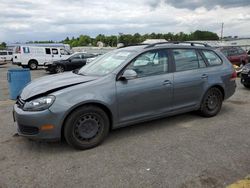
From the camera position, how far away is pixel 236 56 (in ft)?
57.4

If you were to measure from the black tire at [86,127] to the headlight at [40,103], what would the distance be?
37 centimetres

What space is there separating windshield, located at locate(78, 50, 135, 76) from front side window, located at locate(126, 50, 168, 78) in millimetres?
190

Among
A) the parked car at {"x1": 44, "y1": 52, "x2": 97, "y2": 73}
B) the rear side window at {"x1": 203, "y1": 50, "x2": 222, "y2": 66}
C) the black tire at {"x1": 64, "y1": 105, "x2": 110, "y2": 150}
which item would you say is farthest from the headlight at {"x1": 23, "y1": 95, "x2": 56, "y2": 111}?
the parked car at {"x1": 44, "y1": 52, "x2": 97, "y2": 73}

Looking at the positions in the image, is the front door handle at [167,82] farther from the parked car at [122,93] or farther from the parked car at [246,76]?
the parked car at [246,76]

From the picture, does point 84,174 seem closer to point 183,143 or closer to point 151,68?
point 183,143

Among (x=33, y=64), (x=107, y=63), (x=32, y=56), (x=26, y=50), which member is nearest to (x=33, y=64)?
(x=33, y=64)

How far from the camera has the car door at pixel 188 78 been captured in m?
5.00

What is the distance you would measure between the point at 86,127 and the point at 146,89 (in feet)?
4.07

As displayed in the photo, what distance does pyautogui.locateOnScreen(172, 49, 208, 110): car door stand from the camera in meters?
5.00

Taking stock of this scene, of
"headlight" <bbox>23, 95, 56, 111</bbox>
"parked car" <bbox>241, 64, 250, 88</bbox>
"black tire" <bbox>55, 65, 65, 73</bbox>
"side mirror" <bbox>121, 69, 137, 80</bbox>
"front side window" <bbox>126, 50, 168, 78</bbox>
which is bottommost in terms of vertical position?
"black tire" <bbox>55, 65, 65, 73</bbox>

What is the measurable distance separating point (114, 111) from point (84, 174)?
48.2 inches

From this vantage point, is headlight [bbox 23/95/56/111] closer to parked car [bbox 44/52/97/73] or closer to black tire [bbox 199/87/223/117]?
black tire [bbox 199/87/223/117]

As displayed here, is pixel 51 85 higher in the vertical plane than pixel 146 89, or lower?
higher

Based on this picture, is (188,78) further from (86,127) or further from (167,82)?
(86,127)
